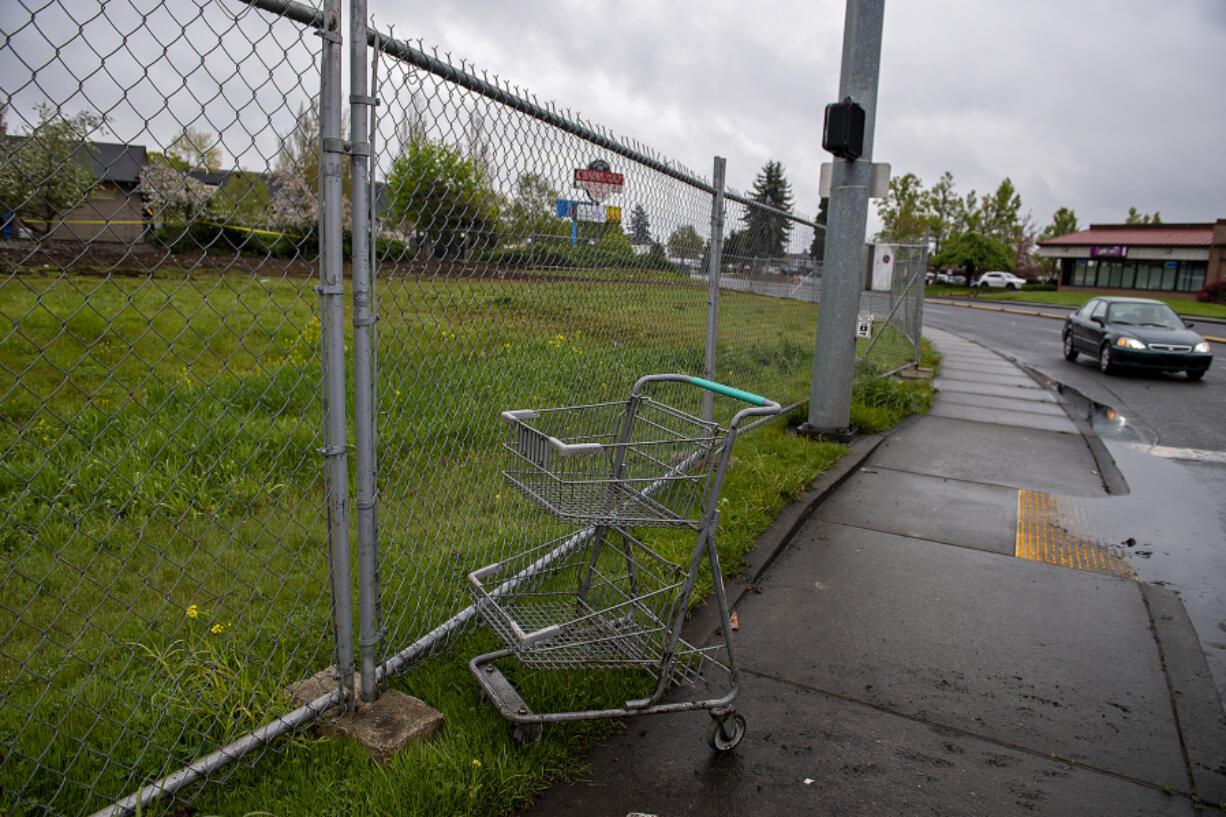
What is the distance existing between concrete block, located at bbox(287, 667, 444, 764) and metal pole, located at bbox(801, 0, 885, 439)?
205 inches

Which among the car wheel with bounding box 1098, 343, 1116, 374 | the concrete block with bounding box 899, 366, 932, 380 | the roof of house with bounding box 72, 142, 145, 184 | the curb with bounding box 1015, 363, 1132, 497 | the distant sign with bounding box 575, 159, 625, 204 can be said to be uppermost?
the distant sign with bounding box 575, 159, 625, 204

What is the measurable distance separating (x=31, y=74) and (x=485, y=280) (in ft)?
6.06

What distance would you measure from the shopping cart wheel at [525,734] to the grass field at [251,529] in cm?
4

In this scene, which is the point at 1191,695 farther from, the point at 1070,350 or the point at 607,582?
the point at 1070,350

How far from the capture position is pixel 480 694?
2977mm

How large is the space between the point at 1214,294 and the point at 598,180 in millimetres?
50665

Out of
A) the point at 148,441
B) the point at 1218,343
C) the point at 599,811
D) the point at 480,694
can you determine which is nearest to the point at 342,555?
the point at 480,694

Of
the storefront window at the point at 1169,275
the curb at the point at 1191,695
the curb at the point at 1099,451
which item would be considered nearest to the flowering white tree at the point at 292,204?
the curb at the point at 1191,695

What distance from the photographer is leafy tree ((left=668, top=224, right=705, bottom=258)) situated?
5152 millimetres

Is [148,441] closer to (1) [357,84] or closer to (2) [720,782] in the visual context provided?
(1) [357,84]

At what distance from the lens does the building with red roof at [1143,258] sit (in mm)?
48750

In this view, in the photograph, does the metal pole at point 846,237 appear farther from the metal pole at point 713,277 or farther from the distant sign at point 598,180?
the distant sign at point 598,180

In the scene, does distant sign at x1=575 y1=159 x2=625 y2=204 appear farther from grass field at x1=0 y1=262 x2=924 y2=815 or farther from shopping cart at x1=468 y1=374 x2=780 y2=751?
shopping cart at x1=468 y1=374 x2=780 y2=751

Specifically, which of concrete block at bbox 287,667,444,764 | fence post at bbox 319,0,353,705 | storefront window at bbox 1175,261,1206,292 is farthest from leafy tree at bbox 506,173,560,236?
storefront window at bbox 1175,261,1206,292
